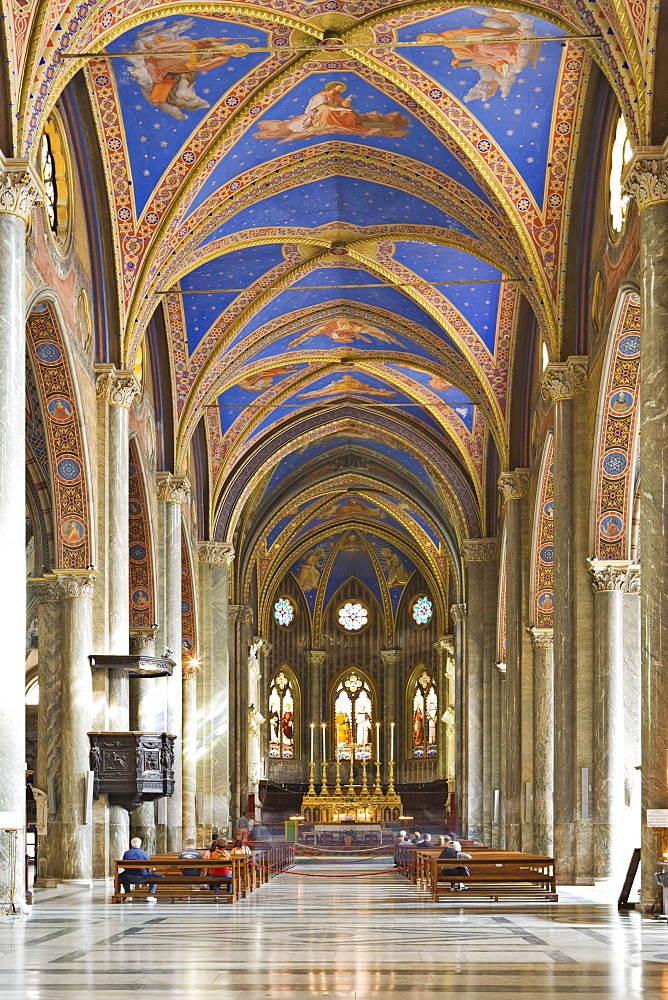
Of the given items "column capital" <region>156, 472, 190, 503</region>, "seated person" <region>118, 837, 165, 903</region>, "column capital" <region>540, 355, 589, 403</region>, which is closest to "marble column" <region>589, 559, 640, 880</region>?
"column capital" <region>540, 355, 589, 403</region>

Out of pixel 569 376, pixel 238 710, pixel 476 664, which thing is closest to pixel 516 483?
pixel 569 376

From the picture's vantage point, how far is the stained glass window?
20.5 metres

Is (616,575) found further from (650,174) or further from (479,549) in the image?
(479,549)

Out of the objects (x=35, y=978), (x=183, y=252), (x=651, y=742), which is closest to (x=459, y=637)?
(x=183, y=252)

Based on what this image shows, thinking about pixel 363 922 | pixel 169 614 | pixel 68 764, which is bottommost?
pixel 363 922

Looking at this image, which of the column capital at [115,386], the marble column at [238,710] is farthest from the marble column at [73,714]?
the marble column at [238,710]

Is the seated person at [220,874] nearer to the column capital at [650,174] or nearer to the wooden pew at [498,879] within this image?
the wooden pew at [498,879]

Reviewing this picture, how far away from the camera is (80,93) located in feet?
69.7

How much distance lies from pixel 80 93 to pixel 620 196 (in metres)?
8.65

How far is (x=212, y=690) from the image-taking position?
3691cm

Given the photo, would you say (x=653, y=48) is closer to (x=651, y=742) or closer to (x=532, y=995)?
(x=651, y=742)

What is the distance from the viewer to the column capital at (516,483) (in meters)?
30.4

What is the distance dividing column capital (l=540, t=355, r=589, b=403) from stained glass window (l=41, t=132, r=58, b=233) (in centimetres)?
870

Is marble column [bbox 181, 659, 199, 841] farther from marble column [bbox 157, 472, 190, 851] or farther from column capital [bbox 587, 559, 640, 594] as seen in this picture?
column capital [bbox 587, 559, 640, 594]
